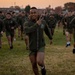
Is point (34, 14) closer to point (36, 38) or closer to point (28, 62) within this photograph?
point (36, 38)

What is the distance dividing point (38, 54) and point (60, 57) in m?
5.68

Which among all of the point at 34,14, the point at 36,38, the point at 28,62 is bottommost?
the point at 28,62

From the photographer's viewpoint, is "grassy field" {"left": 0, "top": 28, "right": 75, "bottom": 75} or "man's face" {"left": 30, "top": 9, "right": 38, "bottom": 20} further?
"grassy field" {"left": 0, "top": 28, "right": 75, "bottom": 75}

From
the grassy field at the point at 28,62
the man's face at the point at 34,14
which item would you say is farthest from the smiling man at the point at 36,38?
the grassy field at the point at 28,62

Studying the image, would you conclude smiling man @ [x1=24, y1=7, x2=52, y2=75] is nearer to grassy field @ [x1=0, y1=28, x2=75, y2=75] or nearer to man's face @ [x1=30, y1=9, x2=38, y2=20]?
man's face @ [x1=30, y1=9, x2=38, y2=20]

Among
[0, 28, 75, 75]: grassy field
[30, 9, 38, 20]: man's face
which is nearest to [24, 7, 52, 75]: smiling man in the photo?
[30, 9, 38, 20]: man's face

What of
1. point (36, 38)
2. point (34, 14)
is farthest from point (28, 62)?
point (34, 14)

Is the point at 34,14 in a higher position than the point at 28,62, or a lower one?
higher

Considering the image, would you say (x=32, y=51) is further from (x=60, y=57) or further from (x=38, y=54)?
(x=60, y=57)

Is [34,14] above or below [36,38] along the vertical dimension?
above

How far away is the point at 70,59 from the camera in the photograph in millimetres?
13695

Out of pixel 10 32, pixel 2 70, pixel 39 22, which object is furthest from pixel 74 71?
pixel 10 32

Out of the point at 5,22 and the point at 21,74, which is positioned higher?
the point at 5,22

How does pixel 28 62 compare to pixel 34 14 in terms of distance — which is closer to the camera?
pixel 34 14
